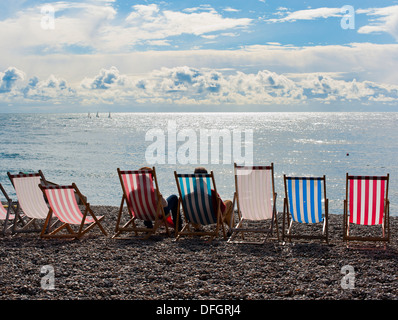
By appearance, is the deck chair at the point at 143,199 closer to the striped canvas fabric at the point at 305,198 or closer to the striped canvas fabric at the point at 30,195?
the striped canvas fabric at the point at 30,195

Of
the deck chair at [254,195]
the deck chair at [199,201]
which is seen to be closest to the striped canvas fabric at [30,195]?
the deck chair at [199,201]

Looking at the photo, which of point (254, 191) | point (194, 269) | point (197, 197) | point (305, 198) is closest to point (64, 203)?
point (197, 197)

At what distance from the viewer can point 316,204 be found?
5.73 metres

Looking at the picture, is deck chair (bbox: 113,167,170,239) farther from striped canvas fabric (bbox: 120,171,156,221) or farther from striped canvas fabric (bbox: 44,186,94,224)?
striped canvas fabric (bbox: 44,186,94,224)

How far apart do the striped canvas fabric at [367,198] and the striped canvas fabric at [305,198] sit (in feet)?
1.32

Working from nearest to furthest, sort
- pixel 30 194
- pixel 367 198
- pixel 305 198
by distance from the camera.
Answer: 1. pixel 367 198
2. pixel 305 198
3. pixel 30 194

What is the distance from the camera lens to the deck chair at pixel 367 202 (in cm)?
539

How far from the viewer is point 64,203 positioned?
5.85 metres

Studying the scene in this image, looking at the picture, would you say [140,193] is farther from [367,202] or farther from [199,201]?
[367,202]

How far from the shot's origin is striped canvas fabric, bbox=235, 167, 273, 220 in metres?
5.81

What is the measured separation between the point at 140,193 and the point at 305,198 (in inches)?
86.1

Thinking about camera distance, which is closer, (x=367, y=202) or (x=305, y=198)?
(x=367, y=202)

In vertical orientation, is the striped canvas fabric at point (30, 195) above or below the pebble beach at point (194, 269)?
above

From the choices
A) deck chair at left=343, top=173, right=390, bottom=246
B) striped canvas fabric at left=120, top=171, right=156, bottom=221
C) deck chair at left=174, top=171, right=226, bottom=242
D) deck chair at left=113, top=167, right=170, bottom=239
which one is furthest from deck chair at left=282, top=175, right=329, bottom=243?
striped canvas fabric at left=120, top=171, right=156, bottom=221
